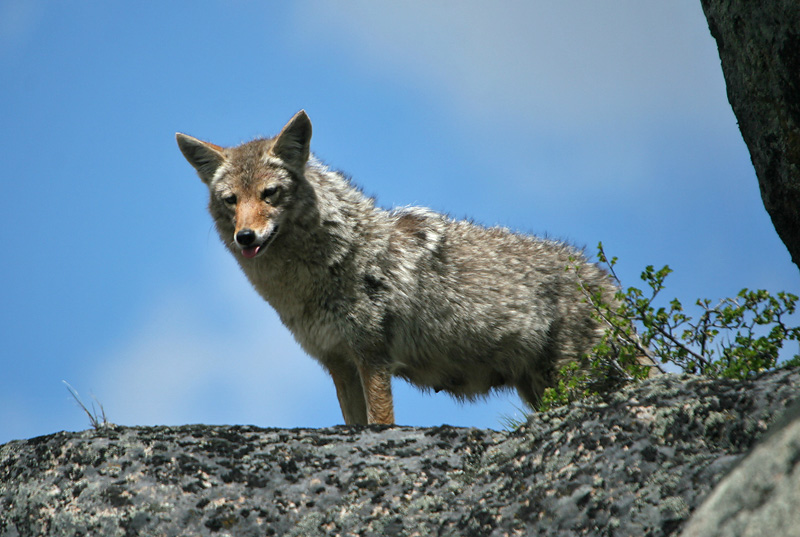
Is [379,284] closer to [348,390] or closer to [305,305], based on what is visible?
[305,305]

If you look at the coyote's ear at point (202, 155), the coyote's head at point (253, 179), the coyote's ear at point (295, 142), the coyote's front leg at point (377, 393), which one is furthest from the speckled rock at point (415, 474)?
the coyote's ear at point (202, 155)

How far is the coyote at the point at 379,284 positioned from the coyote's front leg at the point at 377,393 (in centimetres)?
1

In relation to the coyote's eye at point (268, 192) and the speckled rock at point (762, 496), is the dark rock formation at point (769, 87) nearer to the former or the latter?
the speckled rock at point (762, 496)

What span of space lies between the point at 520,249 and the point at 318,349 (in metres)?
2.86

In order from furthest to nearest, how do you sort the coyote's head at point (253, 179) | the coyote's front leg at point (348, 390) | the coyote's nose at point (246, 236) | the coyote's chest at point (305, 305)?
the coyote's front leg at point (348, 390)
the coyote's chest at point (305, 305)
the coyote's head at point (253, 179)
the coyote's nose at point (246, 236)

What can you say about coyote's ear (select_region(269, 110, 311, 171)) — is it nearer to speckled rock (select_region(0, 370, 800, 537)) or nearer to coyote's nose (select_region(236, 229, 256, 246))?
coyote's nose (select_region(236, 229, 256, 246))

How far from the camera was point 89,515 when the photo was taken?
3.65 metres

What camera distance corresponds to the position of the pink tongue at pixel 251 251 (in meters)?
7.09

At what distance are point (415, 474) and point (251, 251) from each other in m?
3.81

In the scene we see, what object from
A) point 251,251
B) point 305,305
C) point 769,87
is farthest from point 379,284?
point 769,87

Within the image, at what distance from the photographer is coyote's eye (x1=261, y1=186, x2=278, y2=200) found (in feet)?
24.4

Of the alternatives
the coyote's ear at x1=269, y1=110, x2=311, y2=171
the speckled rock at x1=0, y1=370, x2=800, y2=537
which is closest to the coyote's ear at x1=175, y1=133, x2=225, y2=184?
the coyote's ear at x1=269, y1=110, x2=311, y2=171

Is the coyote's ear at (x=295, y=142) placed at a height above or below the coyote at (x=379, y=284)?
above

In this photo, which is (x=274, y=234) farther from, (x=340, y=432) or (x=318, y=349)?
(x=340, y=432)
